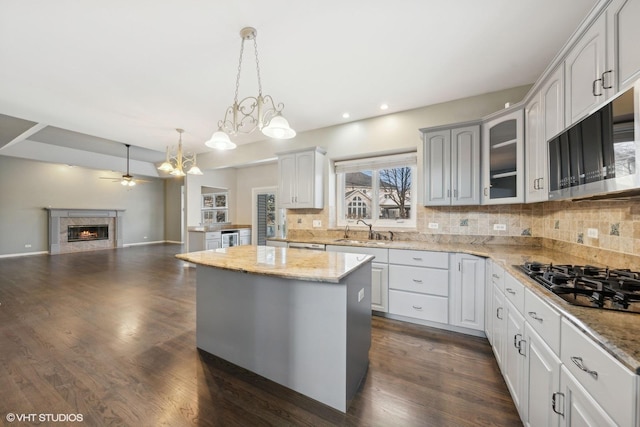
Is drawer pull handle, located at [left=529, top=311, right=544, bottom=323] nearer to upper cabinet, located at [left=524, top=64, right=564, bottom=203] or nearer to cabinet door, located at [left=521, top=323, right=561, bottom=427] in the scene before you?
cabinet door, located at [left=521, top=323, right=561, bottom=427]

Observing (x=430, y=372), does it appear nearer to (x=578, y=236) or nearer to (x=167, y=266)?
(x=578, y=236)

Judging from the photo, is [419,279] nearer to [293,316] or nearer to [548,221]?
[548,221]

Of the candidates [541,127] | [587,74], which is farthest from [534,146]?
[587,74]

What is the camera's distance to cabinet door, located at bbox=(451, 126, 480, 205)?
9.39 ft

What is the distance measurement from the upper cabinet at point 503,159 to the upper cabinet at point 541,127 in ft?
0.24

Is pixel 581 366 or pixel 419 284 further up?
pixel 581 366

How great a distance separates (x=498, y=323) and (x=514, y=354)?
0.46 metres

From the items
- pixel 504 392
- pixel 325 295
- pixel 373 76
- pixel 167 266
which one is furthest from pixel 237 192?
pixel 504 392

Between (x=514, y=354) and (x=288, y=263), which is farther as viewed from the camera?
(x=288, y=263)

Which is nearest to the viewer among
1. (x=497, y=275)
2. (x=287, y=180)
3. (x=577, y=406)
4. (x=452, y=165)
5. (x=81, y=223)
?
(x=577, y=406)

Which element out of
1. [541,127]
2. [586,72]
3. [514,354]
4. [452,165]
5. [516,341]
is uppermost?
[586,72]

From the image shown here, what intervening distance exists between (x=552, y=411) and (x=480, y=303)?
1590 millimetres

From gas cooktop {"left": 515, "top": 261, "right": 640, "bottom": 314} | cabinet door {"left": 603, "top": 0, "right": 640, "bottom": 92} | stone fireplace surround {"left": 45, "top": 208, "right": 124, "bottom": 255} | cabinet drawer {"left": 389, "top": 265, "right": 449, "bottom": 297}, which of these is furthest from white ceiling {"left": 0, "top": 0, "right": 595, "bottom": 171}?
stone fireplace surround {"left": 45, "top": 208, "right": 124, "bottom": 255}

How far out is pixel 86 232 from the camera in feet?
28.4
